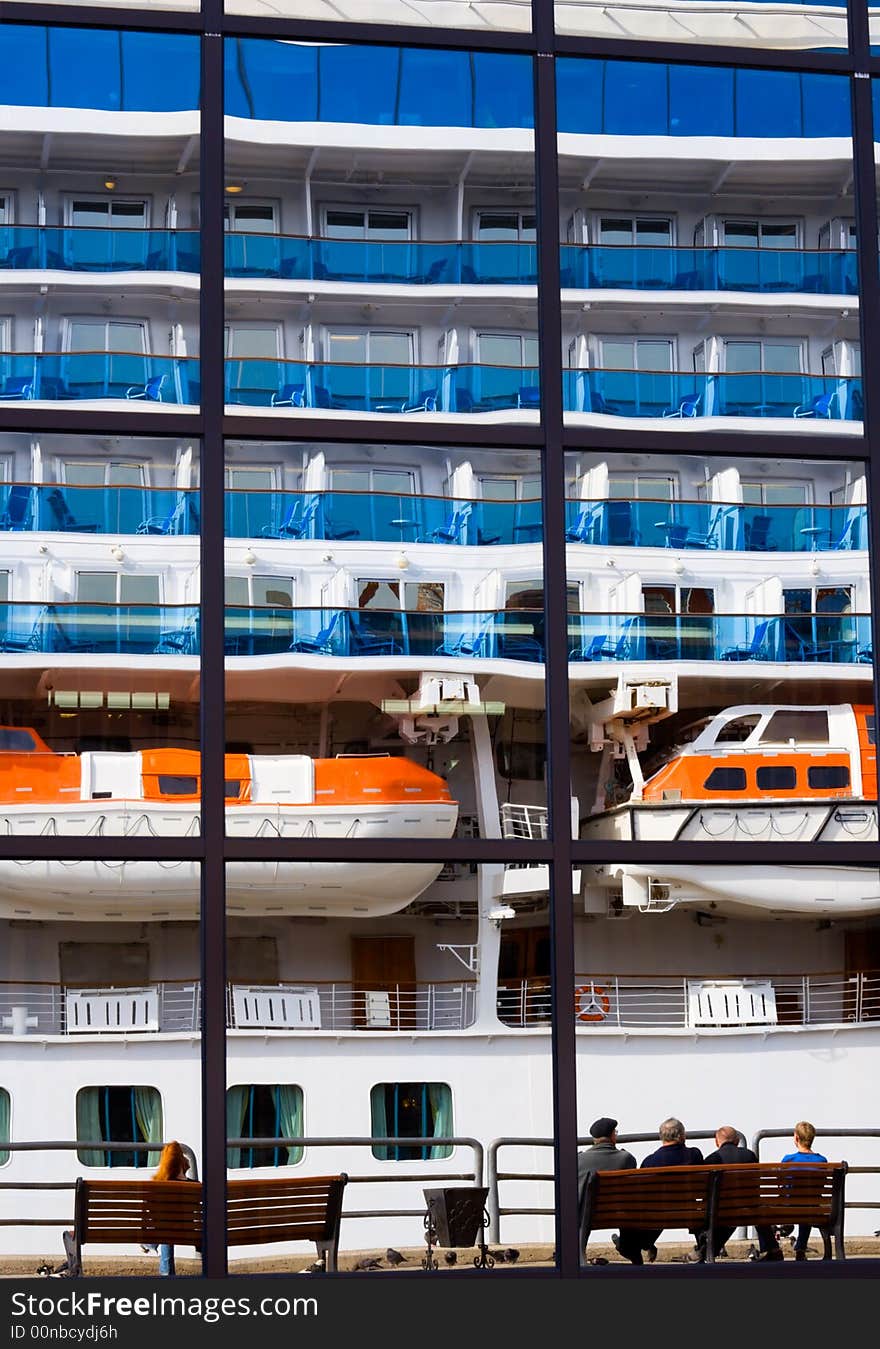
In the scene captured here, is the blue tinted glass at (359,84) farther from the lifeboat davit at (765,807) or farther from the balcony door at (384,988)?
the balcony door at (384,988)

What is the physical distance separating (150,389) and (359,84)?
76.1 inches

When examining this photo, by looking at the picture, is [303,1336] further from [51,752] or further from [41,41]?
[41,41]

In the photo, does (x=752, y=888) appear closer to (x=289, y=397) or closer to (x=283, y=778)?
(x=283, y=778)

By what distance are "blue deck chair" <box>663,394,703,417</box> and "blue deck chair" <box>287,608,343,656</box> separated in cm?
204

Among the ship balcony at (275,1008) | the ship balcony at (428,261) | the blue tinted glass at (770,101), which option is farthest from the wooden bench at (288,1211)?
the blue tinted glass at (770,101)

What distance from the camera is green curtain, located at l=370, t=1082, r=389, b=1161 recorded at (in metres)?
9.68

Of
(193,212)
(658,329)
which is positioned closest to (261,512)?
(193,212)

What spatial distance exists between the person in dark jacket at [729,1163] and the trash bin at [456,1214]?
41.0 inches

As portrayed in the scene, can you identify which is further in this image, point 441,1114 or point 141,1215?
point 441,1114

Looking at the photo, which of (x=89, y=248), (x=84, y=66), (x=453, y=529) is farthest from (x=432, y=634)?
(x=84, y=66)

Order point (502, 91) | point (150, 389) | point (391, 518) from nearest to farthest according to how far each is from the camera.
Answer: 1. point (150, 389)
2. point (391, 518)
3. point (502, 91)

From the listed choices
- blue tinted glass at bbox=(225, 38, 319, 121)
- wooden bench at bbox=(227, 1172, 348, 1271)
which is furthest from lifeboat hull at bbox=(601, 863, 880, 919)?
blue tinted glass at bbox=(225, 38, 319, 121)

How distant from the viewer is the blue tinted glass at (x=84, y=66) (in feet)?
32.7

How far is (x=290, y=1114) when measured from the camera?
9695 millimetres
